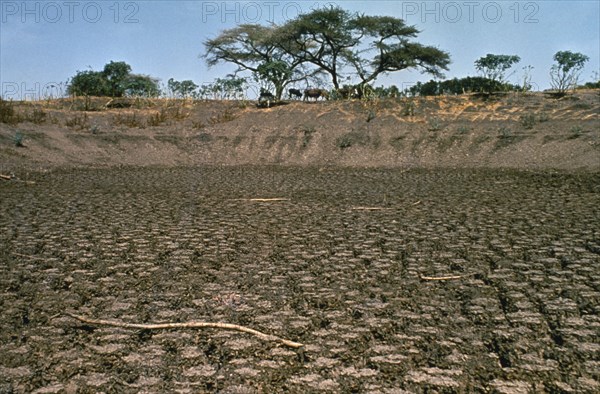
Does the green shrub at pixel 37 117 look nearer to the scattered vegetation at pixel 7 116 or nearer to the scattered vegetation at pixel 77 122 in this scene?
the scattered vegetation at pixel 7 116

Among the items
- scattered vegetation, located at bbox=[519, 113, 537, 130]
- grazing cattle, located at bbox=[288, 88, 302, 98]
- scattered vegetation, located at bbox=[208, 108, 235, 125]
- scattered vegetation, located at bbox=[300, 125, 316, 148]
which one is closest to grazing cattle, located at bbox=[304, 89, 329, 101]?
grazing cattle, located at bbox=[288, 88, 302, 98]

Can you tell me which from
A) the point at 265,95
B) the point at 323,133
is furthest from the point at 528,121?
the point at 265,95

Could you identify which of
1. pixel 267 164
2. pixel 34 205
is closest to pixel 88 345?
pixel 34 205

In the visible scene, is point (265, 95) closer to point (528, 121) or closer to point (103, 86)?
point (103, 86)

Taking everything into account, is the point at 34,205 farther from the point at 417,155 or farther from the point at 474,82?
the point at 474,82

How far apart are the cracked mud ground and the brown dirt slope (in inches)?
244

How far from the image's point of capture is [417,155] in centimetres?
1251

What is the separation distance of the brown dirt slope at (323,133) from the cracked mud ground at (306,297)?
6.19 meters

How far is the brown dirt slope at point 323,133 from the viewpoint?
11.3 metres

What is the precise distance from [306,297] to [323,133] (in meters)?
12.2

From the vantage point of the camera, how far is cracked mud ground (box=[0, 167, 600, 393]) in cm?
169

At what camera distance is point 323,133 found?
14.4 meters

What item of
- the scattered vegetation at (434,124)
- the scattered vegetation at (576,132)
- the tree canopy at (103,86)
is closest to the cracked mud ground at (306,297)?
the scattered vegetation at (576,132)

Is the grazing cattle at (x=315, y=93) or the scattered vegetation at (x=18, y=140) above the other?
the grazing cattle at (x=315, y=93)
